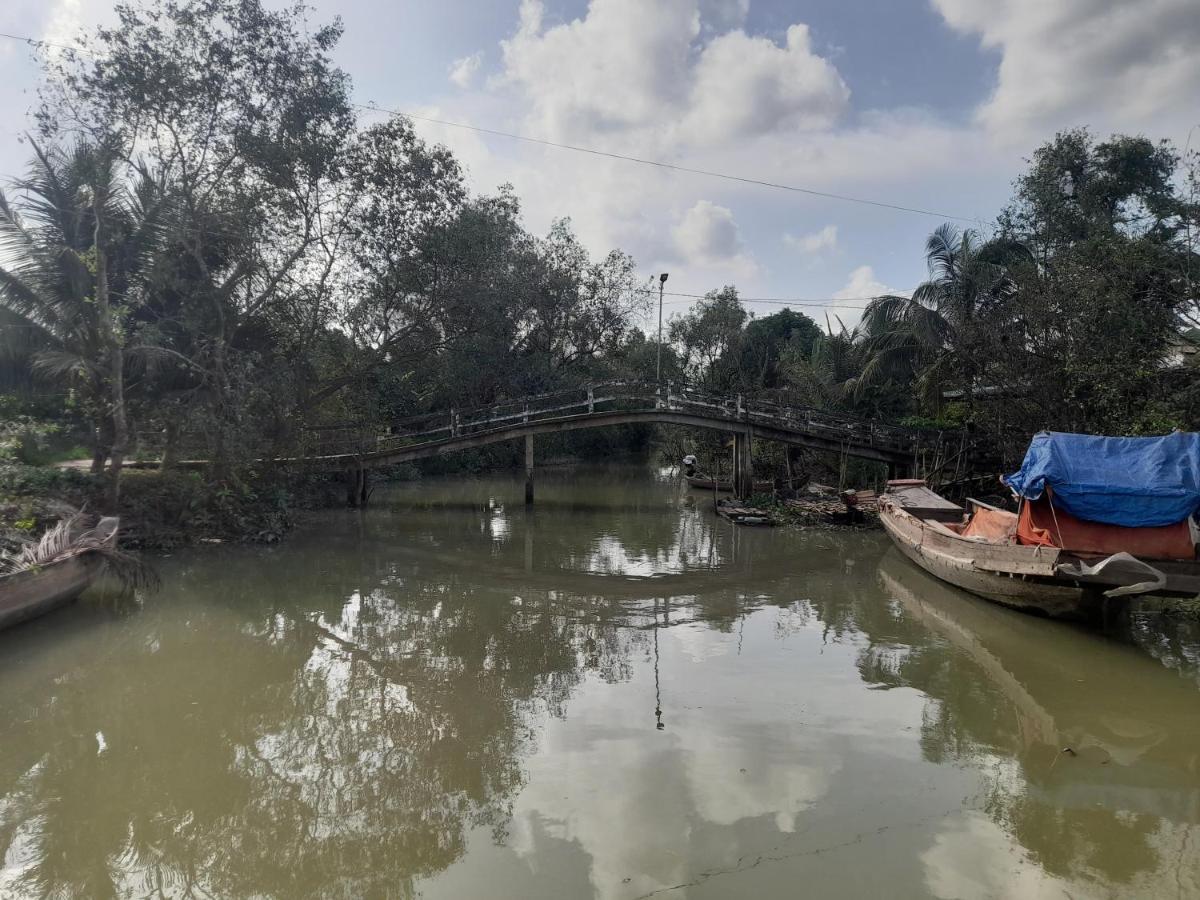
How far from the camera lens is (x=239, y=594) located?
34.1ft

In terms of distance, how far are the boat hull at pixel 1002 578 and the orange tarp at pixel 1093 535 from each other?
44 cm

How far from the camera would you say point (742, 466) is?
2030cm

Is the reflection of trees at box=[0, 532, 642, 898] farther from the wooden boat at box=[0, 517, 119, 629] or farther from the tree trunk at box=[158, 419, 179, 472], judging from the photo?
the tree trunk at box=[158, 419, 179, 472]

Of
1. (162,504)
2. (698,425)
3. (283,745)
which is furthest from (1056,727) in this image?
(698,425)

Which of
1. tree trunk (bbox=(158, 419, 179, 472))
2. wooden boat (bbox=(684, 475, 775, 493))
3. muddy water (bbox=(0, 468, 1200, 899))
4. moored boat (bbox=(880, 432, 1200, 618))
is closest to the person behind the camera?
muddy water (bbox=(0, 468, 1200, 899))

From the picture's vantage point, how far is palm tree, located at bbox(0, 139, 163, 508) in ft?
42.7

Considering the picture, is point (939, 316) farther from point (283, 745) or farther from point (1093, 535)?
point (283, 745)

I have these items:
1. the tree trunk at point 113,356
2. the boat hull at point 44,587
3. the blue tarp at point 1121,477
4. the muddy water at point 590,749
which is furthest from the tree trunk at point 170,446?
the blue tarp at point 1121,477

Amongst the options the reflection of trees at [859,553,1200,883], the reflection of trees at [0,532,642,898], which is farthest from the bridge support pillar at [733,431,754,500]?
the reflection of trees at [0,532,642,898]

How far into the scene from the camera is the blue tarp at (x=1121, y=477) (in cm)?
809

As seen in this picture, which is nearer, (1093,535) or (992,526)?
(1093,535)

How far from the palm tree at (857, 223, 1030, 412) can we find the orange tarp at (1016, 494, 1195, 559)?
886 centimetres

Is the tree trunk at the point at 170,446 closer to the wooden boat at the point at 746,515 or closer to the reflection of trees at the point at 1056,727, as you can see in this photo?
the wooden boat at the point at 746,515

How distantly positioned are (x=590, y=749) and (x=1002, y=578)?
6159mm
